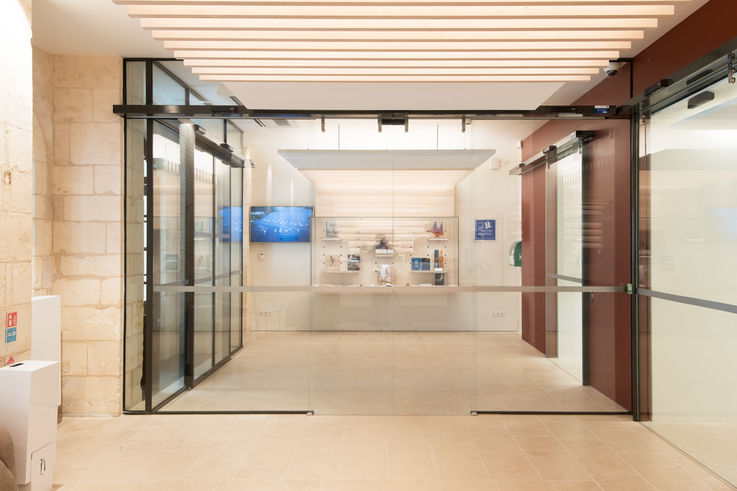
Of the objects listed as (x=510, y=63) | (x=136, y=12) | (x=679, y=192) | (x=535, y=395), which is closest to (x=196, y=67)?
(x=136, y=12)

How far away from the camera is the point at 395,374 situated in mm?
4914

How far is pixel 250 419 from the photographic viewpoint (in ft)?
15.4

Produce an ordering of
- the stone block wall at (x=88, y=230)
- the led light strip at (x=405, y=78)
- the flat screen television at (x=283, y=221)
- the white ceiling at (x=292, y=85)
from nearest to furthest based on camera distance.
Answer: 1. the led light strip at (x=405, y=78)
2. the white ceiling at (x=292, y=85)
3. the stone block wall at (x=88, y=230)
4. the flat screen television at (x=283, y=221)

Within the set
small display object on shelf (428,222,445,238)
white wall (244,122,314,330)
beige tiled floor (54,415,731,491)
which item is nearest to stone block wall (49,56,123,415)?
beige tiled floor (54,415,731,491)

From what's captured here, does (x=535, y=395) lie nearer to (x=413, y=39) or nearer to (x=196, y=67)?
(x=413, y=39)

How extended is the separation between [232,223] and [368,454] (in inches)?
103

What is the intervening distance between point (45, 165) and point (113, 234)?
0.89m

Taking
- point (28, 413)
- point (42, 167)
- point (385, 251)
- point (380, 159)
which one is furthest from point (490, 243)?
point (42, 167)

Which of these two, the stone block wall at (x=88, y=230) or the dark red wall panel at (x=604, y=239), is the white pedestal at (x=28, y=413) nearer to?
the stone block wall at (x=88, y=230)

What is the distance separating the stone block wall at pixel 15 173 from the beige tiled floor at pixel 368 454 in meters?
1.25

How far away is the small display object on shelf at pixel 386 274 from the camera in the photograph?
16.2ft

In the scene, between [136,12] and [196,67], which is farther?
[196,67]

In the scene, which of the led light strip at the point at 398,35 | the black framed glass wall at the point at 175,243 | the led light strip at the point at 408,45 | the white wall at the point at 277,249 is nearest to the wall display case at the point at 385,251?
the white wall at the point at 277,249

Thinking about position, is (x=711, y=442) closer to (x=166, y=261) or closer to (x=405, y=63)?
(x=405, y=63)
